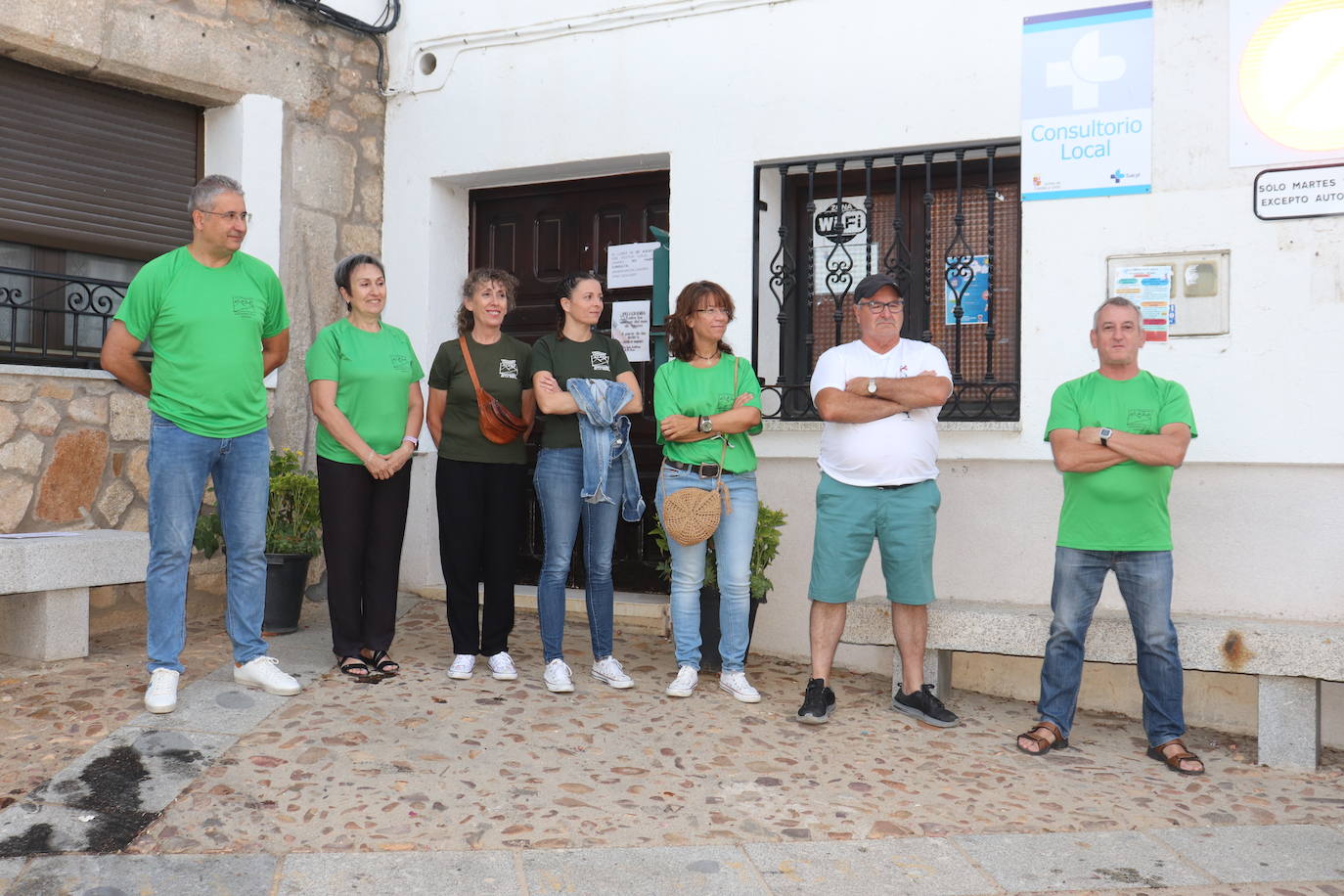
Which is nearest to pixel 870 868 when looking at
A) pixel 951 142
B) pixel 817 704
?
pixel 817 704

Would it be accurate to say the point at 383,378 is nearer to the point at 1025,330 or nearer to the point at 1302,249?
the point at 1025,330

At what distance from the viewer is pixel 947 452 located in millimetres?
5188

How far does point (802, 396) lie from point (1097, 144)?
1763mm

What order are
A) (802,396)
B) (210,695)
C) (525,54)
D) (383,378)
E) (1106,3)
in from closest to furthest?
(210,695) < (383,378) < (1106,3) < (802,396) < (525,54)

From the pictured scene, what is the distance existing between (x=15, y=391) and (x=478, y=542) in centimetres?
220

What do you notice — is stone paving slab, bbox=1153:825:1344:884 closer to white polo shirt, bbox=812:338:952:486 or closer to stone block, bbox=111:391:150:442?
white polo shirt, bbox=812:338:952:486

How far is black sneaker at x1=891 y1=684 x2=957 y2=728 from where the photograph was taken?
4.48m

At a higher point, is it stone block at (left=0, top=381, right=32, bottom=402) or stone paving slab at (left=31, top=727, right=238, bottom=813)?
stone block at (left=0, top=381, right=32, bottom=402)

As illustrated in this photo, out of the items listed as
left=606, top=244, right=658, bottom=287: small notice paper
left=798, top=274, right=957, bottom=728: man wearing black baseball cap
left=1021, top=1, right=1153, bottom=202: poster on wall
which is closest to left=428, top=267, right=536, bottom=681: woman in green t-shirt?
left=798, top=274, right=957, bottom=728: man wearing black baseball cap

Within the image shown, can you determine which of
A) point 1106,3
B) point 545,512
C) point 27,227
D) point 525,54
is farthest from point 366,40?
point 1106,3

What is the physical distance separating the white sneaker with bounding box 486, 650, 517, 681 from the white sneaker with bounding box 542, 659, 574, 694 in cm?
15

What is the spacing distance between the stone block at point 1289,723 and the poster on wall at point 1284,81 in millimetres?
2112

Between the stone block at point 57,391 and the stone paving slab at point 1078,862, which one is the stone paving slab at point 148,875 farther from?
the stone block at point 57,391

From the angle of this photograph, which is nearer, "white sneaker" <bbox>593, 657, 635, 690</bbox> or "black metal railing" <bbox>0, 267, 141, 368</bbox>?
"white sneaker" <bbox>593, 657, 635, 690</bbox>
